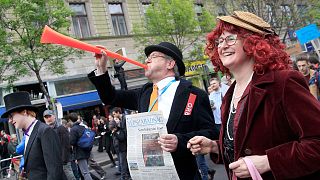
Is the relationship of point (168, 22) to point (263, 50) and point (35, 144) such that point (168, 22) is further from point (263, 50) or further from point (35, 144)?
point (263, 50)

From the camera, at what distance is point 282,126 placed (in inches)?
71.6

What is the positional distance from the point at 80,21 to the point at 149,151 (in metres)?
20.1

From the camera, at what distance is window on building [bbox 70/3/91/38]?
21.4m

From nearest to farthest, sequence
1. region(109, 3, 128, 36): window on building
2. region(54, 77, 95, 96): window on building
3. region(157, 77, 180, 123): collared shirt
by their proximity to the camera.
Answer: region(157, 77, 180, 123): collared shirt < region(54, 77, 95, 96): window on building < region(109, 3, 128, 36): window on building

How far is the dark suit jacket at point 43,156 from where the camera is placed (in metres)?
3.50

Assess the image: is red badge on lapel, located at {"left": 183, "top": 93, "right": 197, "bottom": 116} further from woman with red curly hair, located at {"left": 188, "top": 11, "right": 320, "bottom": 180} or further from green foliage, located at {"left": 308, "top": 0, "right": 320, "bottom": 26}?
green foliage, located at {"left": 308, "top": 0, "right": 320, "bottom": 26}

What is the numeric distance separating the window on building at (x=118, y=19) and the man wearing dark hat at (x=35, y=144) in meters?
19.6

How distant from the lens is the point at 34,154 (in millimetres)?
3584

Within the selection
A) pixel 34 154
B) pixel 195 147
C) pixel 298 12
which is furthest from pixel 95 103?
pixel 195 147

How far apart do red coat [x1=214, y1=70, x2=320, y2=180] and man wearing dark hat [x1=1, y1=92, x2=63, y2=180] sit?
211cm

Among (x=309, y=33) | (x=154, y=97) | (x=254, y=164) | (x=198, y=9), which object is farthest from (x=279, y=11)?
(x=254, y=164)

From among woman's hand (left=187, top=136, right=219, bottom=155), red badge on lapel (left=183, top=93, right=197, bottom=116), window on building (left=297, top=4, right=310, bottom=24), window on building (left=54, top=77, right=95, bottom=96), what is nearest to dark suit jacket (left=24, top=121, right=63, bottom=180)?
red badge on lapel (left=183, top=93, right=197, bottom=116)

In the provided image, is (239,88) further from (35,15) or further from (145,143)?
(35,15)

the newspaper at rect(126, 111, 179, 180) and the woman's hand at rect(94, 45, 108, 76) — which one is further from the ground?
the woman's hand at rect(94, 45, 108, 76)
